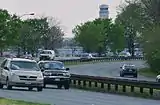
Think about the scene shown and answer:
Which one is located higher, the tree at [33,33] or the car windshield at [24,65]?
the tree at [33,33]

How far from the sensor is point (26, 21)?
15650cm

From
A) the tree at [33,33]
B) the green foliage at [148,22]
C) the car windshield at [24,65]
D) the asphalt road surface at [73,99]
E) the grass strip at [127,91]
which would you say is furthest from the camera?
the tree at [33,33]

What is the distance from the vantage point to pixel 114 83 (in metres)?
33.6

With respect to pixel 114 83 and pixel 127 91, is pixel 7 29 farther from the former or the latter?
pixel 127 91

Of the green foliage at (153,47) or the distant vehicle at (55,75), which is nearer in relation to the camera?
the distant vehicle at (55,75)

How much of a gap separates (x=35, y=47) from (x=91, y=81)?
370ft

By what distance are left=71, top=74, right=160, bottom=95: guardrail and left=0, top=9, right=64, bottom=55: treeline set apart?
7828 centimetres

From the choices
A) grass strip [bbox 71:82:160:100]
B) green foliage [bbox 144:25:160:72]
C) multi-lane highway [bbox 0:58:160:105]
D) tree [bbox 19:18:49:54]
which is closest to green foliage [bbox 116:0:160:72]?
green foliage [bbox 144:25:160:72]

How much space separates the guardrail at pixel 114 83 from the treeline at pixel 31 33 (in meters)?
78.3

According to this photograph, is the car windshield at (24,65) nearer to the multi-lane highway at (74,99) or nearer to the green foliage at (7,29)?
the multi-lane highway at (74,99)

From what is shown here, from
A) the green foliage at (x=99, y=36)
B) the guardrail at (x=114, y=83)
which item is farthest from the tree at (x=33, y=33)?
the guardrail at (x=114, y=83)

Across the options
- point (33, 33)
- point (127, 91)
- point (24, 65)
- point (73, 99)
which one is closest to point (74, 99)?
point (73, 99)

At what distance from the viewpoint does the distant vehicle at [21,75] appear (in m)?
29.2

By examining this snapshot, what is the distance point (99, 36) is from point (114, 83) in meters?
112
